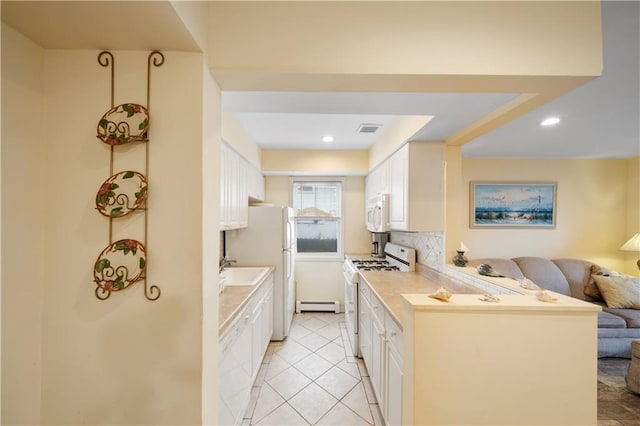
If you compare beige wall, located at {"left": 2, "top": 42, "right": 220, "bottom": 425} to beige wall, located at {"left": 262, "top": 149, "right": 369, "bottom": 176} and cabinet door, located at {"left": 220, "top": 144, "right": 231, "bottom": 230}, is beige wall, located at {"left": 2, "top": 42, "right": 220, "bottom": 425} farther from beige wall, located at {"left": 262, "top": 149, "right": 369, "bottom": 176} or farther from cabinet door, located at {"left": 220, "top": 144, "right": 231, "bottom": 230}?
beige wall, located at {"left": 262, "top": 149, "right": 369, "bottom": 176}

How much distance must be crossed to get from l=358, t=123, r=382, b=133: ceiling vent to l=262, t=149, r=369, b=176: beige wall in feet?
2.91

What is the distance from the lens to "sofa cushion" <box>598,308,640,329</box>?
277cm

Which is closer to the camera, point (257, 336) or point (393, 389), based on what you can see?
point (393, 389)

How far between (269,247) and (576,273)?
159 inches

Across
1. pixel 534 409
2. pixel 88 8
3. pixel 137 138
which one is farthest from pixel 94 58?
pixel 534 409

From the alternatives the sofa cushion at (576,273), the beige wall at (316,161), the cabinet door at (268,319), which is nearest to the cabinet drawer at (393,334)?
the cabinet door at (268,319)

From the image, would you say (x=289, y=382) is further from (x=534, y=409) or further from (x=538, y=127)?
(x=538, y=127)

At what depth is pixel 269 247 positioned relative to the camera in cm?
327

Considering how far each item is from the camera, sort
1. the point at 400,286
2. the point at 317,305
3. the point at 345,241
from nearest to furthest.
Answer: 1. the point at 400,286
2. the point at 317,305
3. the point at 345,241

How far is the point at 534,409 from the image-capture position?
114cm

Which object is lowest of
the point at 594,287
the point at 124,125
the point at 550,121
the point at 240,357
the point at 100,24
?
the point at 240,357

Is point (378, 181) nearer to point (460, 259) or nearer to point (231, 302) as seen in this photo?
point (460, 259)

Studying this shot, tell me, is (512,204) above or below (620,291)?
above

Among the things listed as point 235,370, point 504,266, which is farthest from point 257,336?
point 504,266
